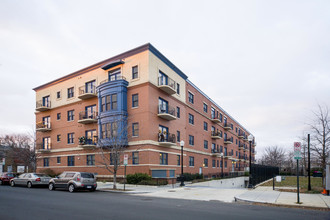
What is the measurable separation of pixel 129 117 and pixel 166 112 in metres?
4.57

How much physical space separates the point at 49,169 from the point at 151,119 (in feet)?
65.5

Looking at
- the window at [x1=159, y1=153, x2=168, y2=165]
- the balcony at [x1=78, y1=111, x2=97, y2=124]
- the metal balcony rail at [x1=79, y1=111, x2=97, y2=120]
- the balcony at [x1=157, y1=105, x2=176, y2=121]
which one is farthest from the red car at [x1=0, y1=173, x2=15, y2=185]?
the balcony at [x1=157, y1=105, x2=176, y2=121]

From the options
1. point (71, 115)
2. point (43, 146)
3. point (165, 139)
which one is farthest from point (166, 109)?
point (43, 146)

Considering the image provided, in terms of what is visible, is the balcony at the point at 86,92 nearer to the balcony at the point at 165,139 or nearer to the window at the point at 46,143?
the balcony at the point at 165,139

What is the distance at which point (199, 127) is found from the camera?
1628 inches

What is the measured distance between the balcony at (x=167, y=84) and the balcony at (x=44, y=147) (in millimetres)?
20697

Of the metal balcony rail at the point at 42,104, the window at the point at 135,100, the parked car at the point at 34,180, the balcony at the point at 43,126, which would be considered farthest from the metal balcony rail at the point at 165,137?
the metal balcony rail at the point at 42,104

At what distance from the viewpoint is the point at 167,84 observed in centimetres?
3159

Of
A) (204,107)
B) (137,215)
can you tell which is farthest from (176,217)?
(204,107)

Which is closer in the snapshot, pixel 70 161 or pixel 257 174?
pixel 257 174

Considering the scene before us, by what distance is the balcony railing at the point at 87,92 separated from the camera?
107 ft

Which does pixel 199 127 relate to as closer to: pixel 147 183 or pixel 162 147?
pixel 162 147

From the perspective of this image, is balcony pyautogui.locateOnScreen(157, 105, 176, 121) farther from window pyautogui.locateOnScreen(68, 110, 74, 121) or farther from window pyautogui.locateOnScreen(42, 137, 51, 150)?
window pyautogui.locateOnScreen(42, 137, 51, 150)

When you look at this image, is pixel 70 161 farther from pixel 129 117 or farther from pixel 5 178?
pixel 129 117
